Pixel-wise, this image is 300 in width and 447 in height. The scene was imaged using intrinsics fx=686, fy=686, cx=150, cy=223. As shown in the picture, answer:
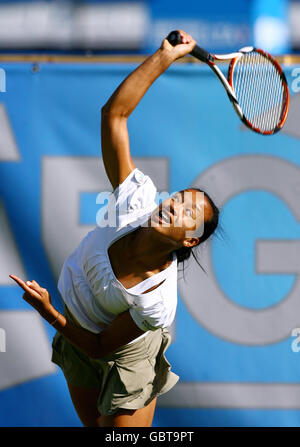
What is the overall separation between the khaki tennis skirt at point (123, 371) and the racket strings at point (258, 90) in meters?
1.01

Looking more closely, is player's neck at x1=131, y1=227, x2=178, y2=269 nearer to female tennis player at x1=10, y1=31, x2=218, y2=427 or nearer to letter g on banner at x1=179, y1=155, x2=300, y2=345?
female tennis player at x1=10, y1=31, x2=218, y2=427

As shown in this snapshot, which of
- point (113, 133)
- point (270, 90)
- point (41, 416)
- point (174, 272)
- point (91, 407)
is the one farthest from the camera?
point (41, 416)

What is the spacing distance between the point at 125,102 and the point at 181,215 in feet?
1.32

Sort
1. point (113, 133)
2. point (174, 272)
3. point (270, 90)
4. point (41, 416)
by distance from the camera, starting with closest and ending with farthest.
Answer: point (113, 133), point (174, 272), point (270, 90), point (41, 416)

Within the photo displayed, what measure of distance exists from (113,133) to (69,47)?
128 cm

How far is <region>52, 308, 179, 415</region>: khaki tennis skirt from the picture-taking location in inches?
96.8

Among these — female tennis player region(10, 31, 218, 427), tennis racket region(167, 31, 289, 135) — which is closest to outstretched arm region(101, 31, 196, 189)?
female tennis player region(10, 31, 218, 427)

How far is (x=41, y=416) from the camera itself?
327cm

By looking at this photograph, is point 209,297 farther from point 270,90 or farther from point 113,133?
point 113,133

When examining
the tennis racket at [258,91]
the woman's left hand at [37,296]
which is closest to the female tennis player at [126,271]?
the woman's left hand at [37,296]

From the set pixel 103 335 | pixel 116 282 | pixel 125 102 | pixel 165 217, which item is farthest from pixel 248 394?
pixel 125 102

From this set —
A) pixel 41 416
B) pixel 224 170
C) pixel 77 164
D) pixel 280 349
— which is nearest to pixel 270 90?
pixel 224 170

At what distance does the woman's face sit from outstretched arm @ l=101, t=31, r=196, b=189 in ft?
0.65
